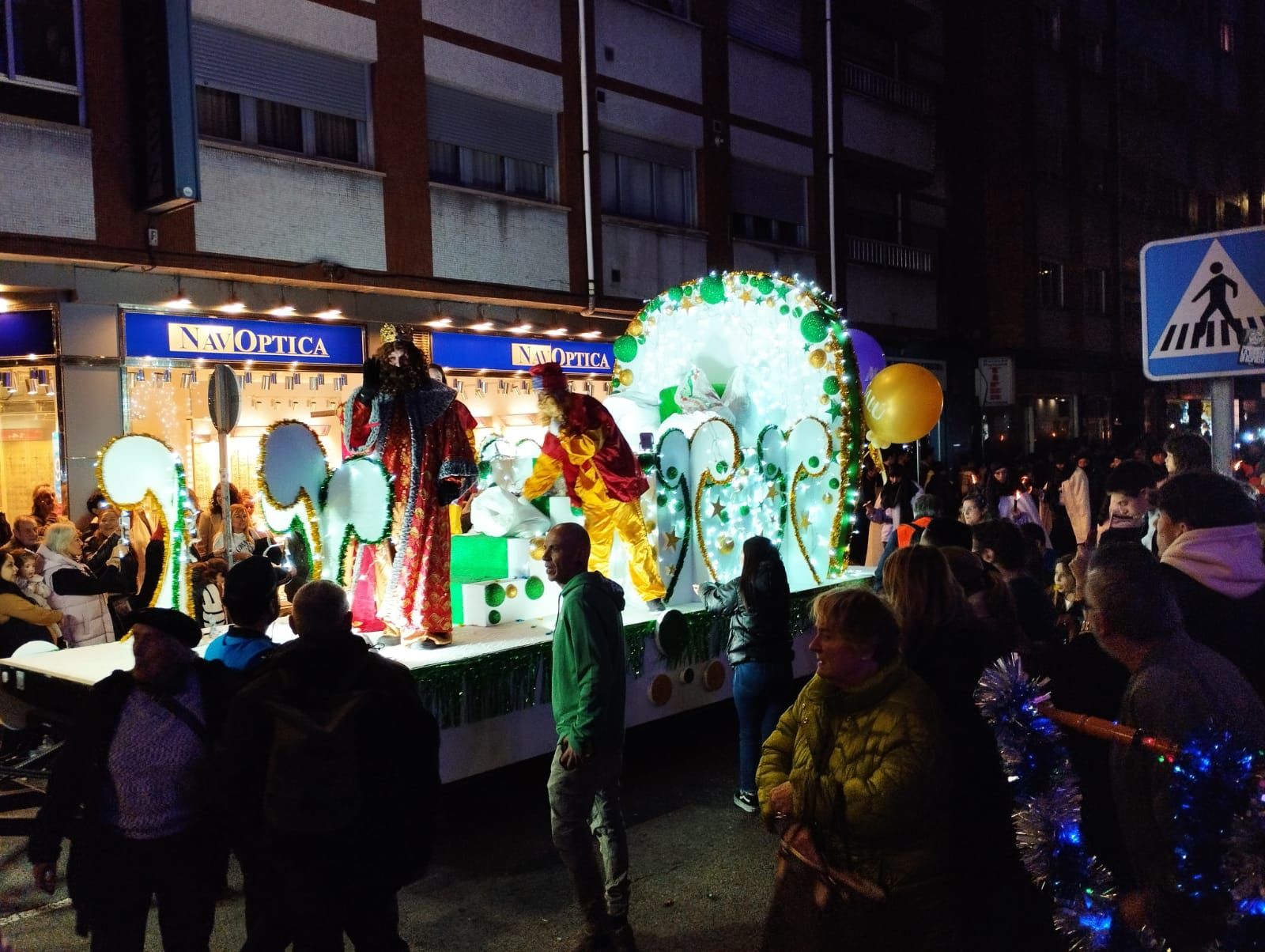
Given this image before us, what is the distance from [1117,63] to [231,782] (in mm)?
34008

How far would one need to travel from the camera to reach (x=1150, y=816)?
2.58 meters

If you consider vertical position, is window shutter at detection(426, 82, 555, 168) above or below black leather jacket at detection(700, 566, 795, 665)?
above

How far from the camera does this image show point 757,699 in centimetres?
609

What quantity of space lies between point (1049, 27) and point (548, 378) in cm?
2652

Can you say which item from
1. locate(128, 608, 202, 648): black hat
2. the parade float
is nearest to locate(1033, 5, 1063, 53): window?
the parade float

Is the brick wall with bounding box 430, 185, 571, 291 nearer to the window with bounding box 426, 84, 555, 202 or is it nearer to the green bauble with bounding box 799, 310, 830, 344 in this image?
the window with bounding box 426, 84, 555, 202

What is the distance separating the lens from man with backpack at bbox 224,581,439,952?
10.7 ft

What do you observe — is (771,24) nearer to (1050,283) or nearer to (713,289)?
(1050,283)

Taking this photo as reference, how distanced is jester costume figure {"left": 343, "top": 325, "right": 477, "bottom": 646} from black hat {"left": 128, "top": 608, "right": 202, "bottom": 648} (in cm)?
278

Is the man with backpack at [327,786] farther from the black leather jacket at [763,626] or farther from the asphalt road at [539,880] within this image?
the black leather jacket at [763,626]

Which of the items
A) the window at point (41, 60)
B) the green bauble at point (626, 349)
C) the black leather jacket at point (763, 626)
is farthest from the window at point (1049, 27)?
the black leather jacket at point (763, 626)

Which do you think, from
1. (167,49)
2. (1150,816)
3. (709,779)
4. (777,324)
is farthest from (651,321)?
(1150,816)

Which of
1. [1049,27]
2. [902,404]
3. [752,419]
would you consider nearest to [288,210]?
[752,419]

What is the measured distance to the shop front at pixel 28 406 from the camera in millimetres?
11266
